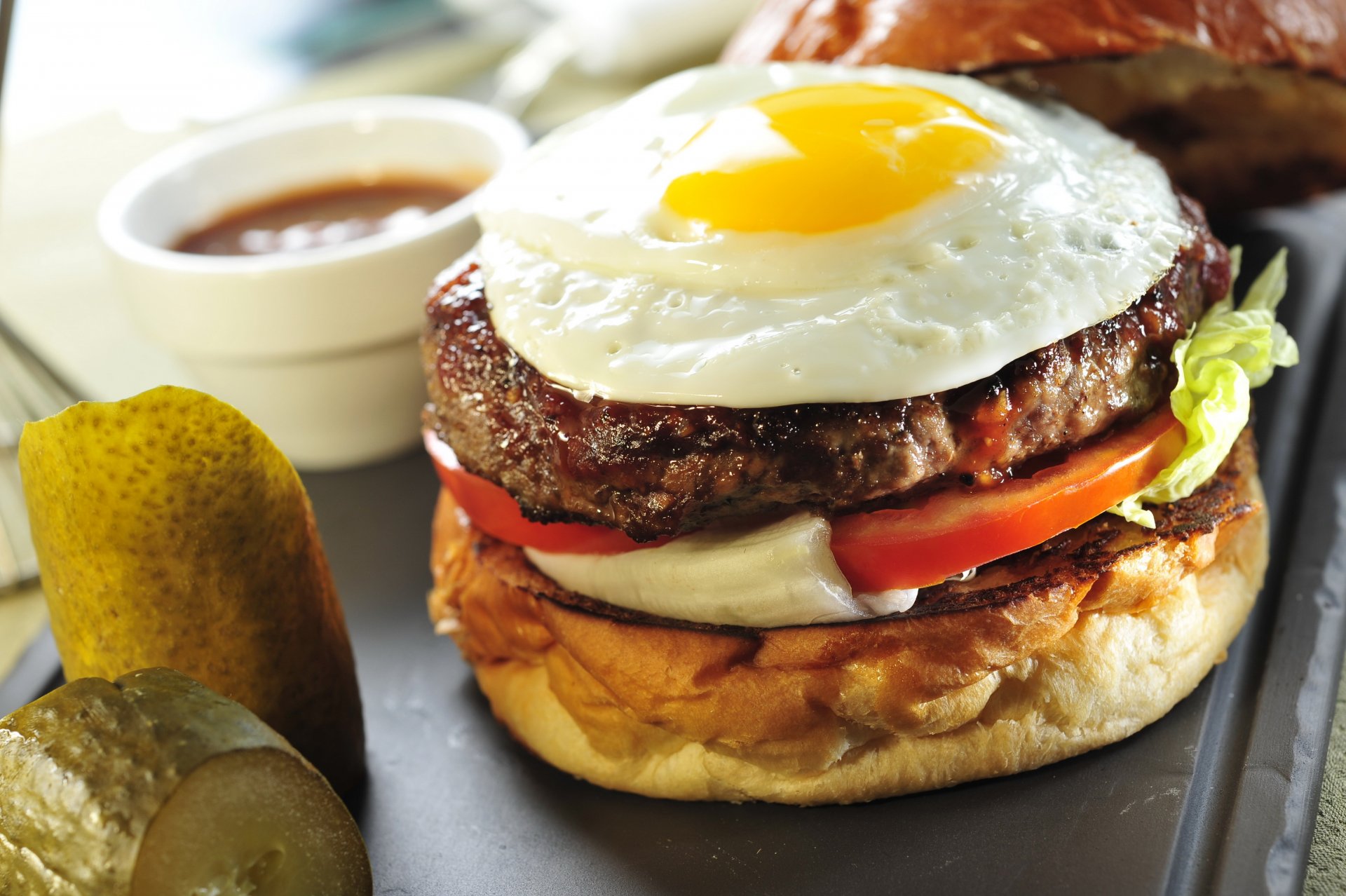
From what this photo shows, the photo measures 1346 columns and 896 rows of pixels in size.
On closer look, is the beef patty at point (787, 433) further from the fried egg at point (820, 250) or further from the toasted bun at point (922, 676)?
the toasted bun at point (922, 676)

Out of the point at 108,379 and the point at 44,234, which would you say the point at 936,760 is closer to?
Result: the point at 108,379

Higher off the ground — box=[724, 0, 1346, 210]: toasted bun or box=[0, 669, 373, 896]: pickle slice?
box=[724, 0, 1346, 210]: toasted bun

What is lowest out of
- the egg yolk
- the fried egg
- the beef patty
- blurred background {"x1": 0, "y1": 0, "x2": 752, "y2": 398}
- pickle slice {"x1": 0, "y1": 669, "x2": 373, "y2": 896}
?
blurred background {"x1": 0, "y1": 0, "x2": 752, "y2": 398}

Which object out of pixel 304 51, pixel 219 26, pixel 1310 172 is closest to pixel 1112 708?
pixel 1310 172

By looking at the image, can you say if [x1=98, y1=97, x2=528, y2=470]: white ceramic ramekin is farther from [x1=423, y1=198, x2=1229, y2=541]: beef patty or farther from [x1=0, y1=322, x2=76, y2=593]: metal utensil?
[x1=423, y1=198, x2=1229, y2=541]: beef patty

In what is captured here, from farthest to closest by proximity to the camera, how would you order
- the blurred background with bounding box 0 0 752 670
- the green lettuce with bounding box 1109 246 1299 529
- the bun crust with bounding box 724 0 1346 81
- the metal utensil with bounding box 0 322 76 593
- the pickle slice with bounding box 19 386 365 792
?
the blurred background with bounding box 0 0 752 670 < the metal utensil with bounding box 0 322 76 593 < the bun crust with bounding box 724 0 1346 81 < the green lettuce with bounding box 1109 246 1299 529 < the pickle slice with bounding box 19 386 365 792

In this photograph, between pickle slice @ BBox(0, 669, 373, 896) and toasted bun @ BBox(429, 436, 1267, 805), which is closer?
pickle slice @ BBox(0, 669, 373, 896)

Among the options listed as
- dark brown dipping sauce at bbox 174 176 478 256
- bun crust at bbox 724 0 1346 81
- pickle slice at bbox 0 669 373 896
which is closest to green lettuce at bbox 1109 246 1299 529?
bun crust at bbox 724 0 1346 81

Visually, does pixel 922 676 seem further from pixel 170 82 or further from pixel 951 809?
pixel 170 82
